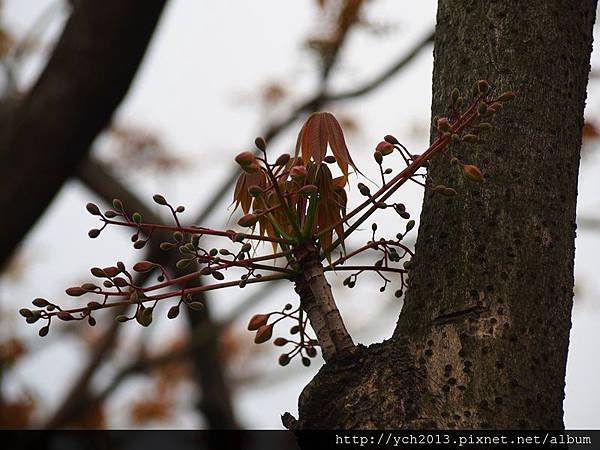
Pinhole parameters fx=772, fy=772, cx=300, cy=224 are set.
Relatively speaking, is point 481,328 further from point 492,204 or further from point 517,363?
point 492,204

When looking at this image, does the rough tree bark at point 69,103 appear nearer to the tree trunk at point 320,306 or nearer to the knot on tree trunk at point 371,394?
the tree trunk at point 320,306

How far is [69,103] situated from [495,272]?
243cm

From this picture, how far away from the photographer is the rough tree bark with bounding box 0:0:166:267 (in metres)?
2.97

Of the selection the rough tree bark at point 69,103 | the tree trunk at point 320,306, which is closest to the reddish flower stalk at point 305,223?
the tree trunk at point 320,306

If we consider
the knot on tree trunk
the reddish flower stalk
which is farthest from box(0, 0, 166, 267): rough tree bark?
the knot on tree trunk

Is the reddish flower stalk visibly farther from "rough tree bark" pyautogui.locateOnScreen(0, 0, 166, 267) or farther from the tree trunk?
"rough tree bark" pyautogui.locateOnScreen(0, 0, 166, 267)

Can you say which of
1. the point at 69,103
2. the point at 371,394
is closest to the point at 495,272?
the point at 371,394

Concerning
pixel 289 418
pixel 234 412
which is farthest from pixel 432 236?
pixel 234 412

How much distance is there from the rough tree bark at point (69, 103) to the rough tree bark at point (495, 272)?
1.94 metres

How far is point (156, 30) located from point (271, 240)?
2.14 m

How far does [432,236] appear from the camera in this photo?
1.16 metres

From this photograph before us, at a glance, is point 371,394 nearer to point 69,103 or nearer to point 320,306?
point 320,306

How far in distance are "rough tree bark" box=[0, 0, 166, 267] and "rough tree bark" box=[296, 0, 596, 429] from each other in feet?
6.35

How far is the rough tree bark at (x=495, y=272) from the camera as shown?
1.00 m
